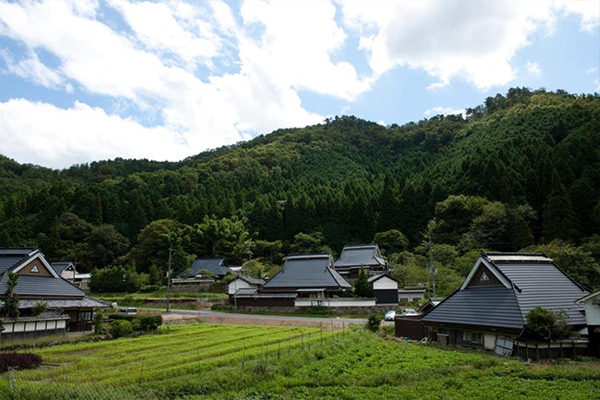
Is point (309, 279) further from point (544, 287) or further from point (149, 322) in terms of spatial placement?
point (544, 287)

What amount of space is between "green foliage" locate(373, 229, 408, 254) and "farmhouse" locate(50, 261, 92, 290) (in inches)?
1638

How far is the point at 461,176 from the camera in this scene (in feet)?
206

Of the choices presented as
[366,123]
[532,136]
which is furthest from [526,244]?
[366,123]

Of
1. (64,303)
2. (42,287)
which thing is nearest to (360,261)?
(64,303)

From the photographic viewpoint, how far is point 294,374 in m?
14.6

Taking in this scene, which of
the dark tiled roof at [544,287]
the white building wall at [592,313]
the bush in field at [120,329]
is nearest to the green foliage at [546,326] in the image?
the dark tiled roof at [544,287]

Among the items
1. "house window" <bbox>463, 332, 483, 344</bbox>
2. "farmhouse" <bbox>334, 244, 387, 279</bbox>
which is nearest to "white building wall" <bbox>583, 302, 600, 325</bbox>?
"house window" <bbox>463, 332, 483, 344</bbox>

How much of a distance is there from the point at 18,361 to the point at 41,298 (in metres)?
12.8

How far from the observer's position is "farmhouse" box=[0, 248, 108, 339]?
23.6 m

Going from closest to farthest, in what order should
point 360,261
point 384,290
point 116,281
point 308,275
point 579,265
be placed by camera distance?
point 579,265, point 308,275, point 384,290, point 116,281, point 360,261

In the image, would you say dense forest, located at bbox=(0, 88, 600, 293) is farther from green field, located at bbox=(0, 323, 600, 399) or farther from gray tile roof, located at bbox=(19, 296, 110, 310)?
gray tile roof, located at bbox=(19, 296, 110, 310)

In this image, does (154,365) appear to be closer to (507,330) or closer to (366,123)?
(507,330)

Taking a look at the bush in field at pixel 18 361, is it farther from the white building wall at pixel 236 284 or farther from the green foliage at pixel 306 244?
the green foliage at pixel 306 244

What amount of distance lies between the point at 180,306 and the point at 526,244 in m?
37.2
